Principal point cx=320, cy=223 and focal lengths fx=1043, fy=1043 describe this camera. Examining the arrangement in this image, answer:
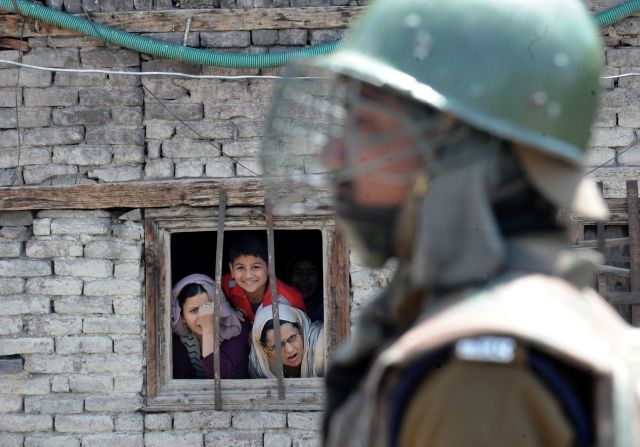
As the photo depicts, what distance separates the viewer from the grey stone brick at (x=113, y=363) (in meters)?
5.99

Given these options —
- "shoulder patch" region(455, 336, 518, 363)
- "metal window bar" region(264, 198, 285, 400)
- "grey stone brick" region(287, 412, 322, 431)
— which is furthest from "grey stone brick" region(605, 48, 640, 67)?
"shoulder patch" region(455, 336, 518, 363)

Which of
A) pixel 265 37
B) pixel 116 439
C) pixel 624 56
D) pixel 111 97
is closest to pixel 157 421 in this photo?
pixel 116 439

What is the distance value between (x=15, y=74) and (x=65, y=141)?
0.48 m

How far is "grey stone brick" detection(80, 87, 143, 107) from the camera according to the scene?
235 inches

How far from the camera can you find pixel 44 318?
19.7ft

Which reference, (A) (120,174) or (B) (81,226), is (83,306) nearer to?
(B) (81,226)

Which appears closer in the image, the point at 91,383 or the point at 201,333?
the point at 91,383

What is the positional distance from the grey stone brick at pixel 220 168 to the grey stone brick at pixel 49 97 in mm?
865

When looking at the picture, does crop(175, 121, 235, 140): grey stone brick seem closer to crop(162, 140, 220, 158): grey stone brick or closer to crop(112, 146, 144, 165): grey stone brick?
crop(162, 140, 220, 158): grey stone brick

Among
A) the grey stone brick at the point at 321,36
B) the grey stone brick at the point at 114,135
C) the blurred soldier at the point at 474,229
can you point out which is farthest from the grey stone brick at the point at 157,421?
the blurred soldier at the point at 474,229

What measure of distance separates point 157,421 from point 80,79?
202cm

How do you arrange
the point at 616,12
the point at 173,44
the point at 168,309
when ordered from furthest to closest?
the point at 168,309 < the point at 173,44 < the point at 616,12

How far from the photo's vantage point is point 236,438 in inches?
236

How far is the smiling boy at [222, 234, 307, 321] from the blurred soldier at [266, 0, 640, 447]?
468 centimetres
